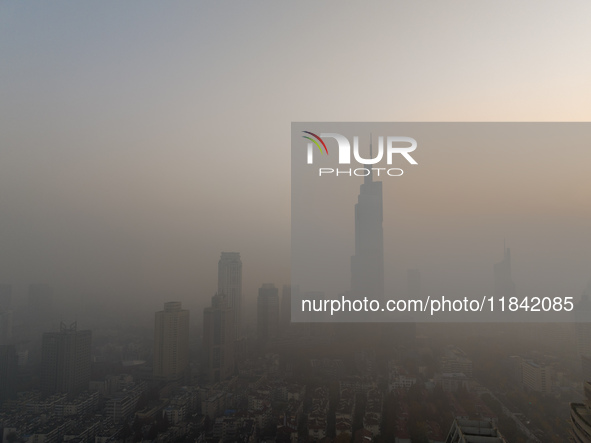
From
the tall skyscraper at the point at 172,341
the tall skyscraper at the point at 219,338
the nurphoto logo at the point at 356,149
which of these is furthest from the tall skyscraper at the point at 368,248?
the tall skyscraper at the point at 172,341

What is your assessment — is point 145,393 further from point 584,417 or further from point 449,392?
point 584,417

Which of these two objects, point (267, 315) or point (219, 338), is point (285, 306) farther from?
point (219, 338)

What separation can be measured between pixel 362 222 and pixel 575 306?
8.58 ft

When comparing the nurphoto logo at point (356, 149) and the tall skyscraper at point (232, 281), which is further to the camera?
the tall skyscraper at point (232, 281)

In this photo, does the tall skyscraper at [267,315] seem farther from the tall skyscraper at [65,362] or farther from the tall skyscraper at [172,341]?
the tall skyscraper at [65,362]

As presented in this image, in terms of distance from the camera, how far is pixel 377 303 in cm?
401

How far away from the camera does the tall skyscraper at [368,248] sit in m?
3.62

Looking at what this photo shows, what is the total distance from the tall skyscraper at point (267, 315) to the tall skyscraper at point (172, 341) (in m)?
1.11

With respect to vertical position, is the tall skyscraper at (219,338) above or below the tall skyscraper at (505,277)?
below

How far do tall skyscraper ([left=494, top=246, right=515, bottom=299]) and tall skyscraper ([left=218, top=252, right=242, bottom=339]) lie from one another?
2898mm

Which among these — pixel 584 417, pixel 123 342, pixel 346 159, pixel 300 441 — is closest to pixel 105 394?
pixel 123 342

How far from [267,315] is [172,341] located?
1.45 meters

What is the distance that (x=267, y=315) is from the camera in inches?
235

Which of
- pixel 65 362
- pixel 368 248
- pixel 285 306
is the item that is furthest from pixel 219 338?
pixel 368 248
